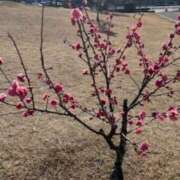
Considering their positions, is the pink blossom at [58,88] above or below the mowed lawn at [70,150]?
above

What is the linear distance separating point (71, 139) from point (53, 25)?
1365 cm

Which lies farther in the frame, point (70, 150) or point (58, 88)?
point (70, 150)

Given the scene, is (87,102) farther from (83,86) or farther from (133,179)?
(133,179)

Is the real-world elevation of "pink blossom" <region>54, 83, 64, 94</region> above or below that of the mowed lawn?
above

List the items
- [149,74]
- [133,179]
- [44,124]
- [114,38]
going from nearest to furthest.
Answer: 1. [149,74]
2. [133,179]
3. [44,124]
4. [114,38]

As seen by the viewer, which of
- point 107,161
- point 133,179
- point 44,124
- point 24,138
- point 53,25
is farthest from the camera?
point 53,25

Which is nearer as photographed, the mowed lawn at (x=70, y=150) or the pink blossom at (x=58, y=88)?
the pink blossom at (x=58, y=88)

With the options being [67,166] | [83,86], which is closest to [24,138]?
[67,166]

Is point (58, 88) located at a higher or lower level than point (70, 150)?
higher

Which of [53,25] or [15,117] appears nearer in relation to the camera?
[15,117]

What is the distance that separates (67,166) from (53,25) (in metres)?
14.5

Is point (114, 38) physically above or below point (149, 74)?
below

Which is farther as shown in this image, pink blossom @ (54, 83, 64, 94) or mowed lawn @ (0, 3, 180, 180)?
mowed lawn @ (0, 3, 180, 180)

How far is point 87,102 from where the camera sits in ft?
26.1
